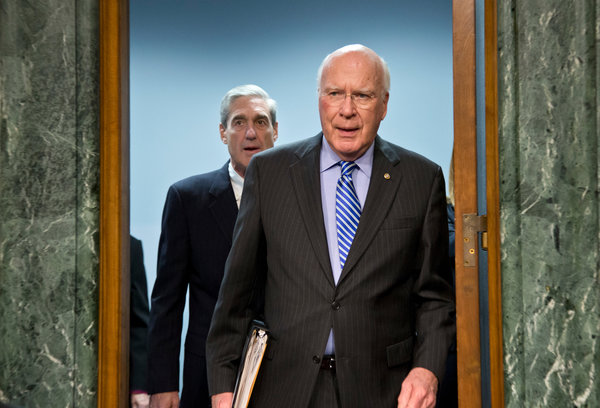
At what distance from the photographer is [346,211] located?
2.17m

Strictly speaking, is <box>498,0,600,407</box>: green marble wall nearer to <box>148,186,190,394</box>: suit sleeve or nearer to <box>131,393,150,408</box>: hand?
<box>148,186,190,394</box>: suit sleeve

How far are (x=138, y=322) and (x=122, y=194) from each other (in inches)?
47.3

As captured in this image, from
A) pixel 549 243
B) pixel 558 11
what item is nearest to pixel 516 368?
pixel 549 243

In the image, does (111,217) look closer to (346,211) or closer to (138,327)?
(346,211)

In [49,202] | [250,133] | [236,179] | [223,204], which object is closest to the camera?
[49,202]

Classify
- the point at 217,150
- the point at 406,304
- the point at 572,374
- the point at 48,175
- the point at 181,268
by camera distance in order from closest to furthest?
1. the point at 572,374
2. the point at 48,175
3. the point at 406,304
4. the point at 181,268
5. the point at 217,150

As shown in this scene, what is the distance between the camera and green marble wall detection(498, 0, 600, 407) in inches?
70.9

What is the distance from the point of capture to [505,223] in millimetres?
1897

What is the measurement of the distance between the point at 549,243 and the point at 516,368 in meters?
0.36

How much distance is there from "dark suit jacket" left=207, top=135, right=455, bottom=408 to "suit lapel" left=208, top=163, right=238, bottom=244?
0.74m

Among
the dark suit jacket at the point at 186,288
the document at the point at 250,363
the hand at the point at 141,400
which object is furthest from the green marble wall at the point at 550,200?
the hand at the point at 141,400

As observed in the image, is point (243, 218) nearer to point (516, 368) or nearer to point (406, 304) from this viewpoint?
point (406, 304)

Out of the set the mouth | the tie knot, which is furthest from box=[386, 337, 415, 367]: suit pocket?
the mouth

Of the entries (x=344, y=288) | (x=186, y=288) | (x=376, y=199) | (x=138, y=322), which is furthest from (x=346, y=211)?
(x=138, y=322)
